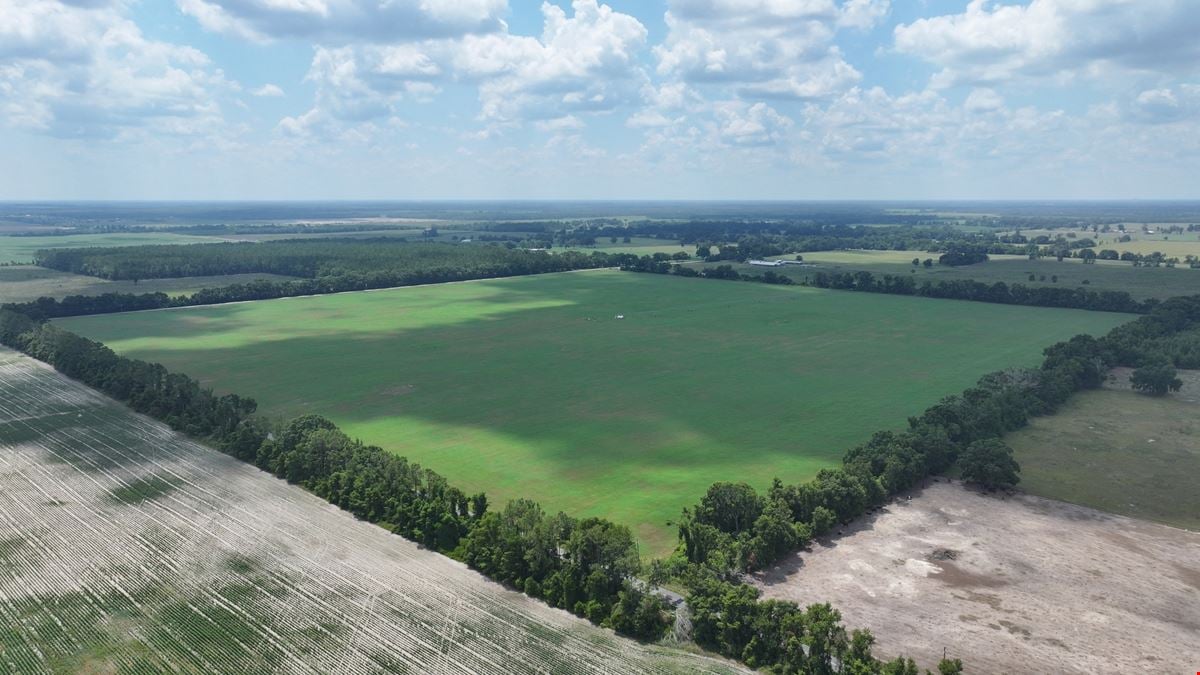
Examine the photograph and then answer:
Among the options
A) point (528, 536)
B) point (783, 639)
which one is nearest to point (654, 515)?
point (528, 536)

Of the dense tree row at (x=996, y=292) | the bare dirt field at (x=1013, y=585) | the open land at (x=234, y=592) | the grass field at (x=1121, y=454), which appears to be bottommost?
the open land at (x=234, y=592)

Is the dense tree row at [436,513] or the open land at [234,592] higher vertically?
the dense tree row at [436,513]

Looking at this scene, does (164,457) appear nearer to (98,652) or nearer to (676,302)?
(98,652)

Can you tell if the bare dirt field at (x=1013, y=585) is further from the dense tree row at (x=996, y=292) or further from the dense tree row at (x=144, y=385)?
the dense tree row at (x=996, y=292)

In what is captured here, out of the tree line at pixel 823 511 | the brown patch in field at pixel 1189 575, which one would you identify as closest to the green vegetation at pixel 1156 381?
the tree line at pixel 823 511

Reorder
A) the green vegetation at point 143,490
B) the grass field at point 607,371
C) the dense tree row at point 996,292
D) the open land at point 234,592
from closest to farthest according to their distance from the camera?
the open land at point 234,592 < the green vegetation at point 143,490 < the grass field at point 607,371 < the dense tree row at point 996,292
